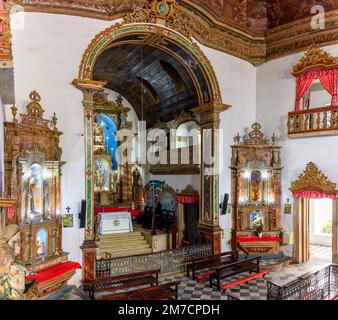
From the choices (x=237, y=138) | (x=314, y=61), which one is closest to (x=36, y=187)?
(x=237, y=138)

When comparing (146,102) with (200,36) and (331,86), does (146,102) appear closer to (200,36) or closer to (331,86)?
(200,36)

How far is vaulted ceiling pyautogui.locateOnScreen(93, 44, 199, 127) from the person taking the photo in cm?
1216

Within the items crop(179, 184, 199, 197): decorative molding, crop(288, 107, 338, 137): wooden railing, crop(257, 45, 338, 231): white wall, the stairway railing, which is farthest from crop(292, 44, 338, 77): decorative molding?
the stairway railing

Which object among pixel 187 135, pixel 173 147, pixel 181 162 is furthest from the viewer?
pixel 173 147

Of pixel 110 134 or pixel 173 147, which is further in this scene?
pixel 110 134

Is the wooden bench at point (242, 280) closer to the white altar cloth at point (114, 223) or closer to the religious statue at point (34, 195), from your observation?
the religious statue at point (34, 195)

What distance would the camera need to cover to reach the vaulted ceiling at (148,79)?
39.9ft

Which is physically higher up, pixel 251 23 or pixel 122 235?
pixel 251 23

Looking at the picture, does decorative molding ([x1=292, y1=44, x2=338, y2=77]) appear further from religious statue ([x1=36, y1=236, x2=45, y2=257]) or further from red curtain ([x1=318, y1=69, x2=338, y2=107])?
religious statue ([x1=36, y1=236, x2=45, y2=257])

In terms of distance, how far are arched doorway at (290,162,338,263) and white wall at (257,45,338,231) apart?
23 cm

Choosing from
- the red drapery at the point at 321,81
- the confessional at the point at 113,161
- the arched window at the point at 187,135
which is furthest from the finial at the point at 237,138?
the confessional at the point at 113,161

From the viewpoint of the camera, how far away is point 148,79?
14.5m

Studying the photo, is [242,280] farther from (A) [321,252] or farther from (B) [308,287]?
(A) [321,252]

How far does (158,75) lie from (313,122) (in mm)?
6742
